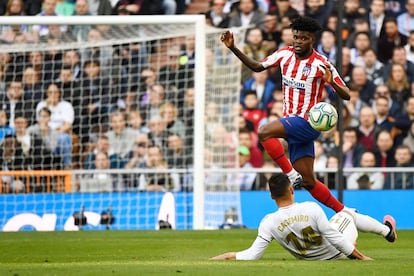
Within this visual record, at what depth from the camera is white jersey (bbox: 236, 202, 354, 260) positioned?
9562 mm

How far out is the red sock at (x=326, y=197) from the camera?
11.6 m

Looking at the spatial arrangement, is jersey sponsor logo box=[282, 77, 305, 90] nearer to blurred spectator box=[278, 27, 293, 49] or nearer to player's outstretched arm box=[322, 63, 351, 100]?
player's outstretched arm box=[322, 63, 351, 100]

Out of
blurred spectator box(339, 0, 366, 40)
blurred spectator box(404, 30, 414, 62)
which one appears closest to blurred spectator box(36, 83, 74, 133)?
blurred spectator box(339, 0, 366, 40)

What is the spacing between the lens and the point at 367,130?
19312mm

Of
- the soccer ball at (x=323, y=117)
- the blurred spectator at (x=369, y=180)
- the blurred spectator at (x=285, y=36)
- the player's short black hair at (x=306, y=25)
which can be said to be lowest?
the blurred spectator at (x=369, y=180)

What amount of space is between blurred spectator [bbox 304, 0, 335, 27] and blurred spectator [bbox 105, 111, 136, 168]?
169 inches

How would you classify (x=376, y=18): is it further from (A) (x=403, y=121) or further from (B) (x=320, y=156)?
(B) (x=320, y=156)

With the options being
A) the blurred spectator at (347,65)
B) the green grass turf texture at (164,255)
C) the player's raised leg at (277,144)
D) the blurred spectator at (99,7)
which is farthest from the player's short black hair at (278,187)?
the blurred spectator at (99,7)

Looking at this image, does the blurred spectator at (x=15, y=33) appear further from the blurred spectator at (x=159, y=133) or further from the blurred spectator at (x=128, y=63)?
the blurred spectator at (x=159, y=133)

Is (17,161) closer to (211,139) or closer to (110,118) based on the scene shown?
(110,118)

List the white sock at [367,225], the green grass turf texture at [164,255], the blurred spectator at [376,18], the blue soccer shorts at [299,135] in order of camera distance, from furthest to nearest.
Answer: the blurred spectator at [376,18] < the blue soccer shorts at [299,135] < the white sock at [367,225] < the green grass turf texture at [164,255]

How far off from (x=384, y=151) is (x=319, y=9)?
3546 millimetres

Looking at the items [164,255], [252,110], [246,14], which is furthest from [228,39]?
[246,14]

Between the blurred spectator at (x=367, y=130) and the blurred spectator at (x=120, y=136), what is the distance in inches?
148
